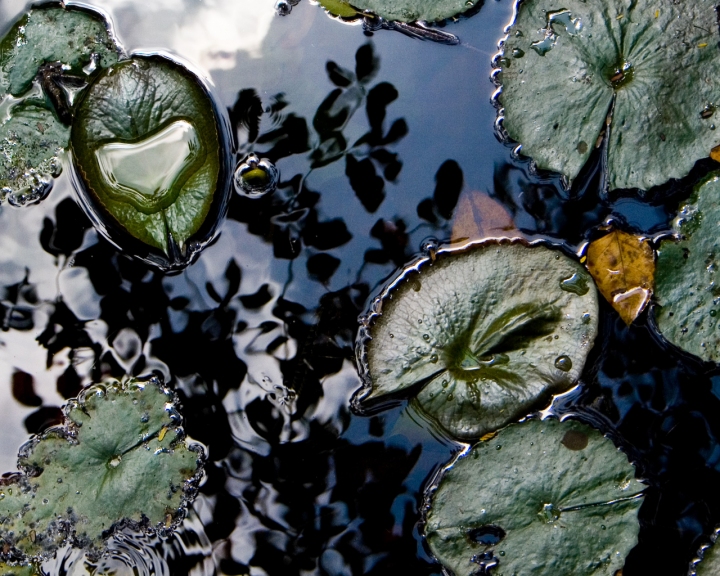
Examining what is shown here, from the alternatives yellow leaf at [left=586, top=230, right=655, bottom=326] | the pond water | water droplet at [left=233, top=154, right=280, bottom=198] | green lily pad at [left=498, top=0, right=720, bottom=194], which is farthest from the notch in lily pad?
yellow leaf at [left=586, top=230, right=655, bottom=326]

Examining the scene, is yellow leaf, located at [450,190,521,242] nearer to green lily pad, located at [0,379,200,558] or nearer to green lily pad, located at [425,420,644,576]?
green lily pad, located at [425,420,644,576]

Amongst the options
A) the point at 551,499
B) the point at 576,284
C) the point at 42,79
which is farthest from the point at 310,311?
the point at 42,79

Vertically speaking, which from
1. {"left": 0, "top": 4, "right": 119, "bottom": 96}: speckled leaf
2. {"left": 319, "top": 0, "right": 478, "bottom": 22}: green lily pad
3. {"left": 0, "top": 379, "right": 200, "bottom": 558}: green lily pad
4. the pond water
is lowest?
{"left": 0, "top": 379, "right": 200, "bottom": 558}: green lily pad

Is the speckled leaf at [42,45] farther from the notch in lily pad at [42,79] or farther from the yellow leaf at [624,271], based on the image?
the yellow leaf at [624,271]

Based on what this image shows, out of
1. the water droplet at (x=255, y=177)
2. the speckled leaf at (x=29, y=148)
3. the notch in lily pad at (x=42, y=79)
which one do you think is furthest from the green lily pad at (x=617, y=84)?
the speckled leaf at (x=29, y=148)

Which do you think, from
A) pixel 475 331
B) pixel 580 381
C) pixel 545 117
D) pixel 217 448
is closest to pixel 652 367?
pixel 580 381

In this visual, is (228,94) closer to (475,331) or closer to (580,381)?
(475,331)

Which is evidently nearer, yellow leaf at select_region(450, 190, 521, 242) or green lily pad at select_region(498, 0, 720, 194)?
green lily pad at select_region(498, 0, 720, 194)
